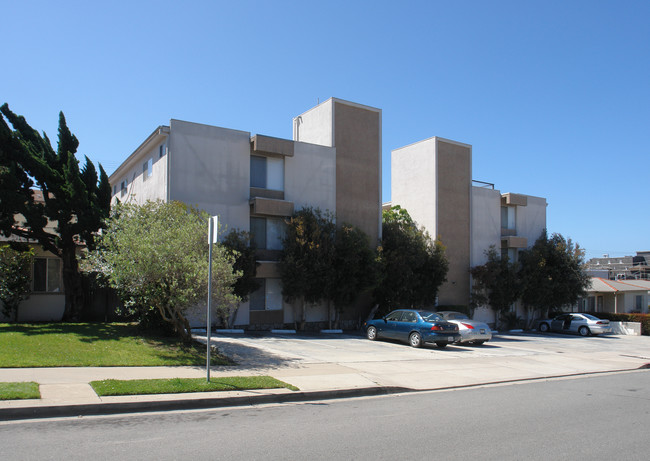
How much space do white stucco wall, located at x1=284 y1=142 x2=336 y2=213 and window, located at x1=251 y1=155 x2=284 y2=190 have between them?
0.91ft

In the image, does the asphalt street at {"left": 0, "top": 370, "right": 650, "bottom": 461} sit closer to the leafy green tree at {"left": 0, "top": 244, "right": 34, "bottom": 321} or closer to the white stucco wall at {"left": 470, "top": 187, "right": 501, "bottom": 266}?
the leafy green tree at {"left": 0, "top": 244, "right": 34, "bottom": 321}

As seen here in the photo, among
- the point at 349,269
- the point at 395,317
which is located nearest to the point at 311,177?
the point at 349,269

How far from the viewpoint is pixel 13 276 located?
18.5m

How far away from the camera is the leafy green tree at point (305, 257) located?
2258 centimetres

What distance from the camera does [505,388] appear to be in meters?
12.0

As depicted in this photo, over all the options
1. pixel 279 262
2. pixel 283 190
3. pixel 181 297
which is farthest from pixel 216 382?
pixel 283 190

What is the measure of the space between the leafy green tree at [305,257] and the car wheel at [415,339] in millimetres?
5124

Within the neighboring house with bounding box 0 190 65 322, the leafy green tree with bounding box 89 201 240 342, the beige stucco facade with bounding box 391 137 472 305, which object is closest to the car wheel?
the leafy green tree with bounding box 89 201 240 342

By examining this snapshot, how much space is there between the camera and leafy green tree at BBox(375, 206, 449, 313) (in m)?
25.9

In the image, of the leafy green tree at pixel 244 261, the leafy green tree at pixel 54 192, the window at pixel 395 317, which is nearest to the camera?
the leafy green tree at pixel 54 192

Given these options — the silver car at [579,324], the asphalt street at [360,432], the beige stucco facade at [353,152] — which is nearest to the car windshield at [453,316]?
the beige stucco facade at [353,152]

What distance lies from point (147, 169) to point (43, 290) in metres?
7.15

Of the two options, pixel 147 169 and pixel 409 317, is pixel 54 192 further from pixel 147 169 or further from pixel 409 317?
pixel 409 317

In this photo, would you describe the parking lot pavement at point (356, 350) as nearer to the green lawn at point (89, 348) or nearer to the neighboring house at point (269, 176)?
the green lawn at point (89, 348)
